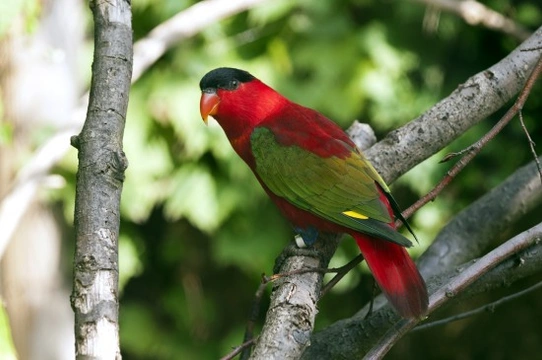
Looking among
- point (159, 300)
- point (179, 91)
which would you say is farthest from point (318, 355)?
point (159, 300)

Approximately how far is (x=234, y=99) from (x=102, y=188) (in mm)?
1030

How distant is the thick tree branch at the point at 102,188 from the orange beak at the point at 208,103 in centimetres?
75

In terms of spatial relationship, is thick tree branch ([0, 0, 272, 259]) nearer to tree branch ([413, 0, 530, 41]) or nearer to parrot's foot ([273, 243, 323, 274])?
tree branch ([413, 0, 530, 41])

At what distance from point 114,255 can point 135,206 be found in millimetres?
2951

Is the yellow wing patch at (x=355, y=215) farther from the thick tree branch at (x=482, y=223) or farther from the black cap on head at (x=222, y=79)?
the black cap on head at (x=222, y=79)

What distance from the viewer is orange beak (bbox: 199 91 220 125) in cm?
247

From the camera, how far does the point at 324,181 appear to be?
2.19m

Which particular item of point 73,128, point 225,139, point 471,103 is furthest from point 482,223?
point 225,139

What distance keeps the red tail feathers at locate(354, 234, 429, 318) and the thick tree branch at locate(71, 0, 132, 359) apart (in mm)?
616

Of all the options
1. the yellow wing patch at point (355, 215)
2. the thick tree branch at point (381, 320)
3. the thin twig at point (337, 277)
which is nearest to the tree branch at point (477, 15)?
the yellow wing patch at point (355, 215)

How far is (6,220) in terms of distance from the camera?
3.31 metres

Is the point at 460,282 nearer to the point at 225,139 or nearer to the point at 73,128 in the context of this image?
the point at 73,128

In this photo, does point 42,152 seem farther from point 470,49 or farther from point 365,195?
point 470,49

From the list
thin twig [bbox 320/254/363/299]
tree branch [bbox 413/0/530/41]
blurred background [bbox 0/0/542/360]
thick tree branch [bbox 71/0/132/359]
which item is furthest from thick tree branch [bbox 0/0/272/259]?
thin twig [bbox 320/254/363/299]
